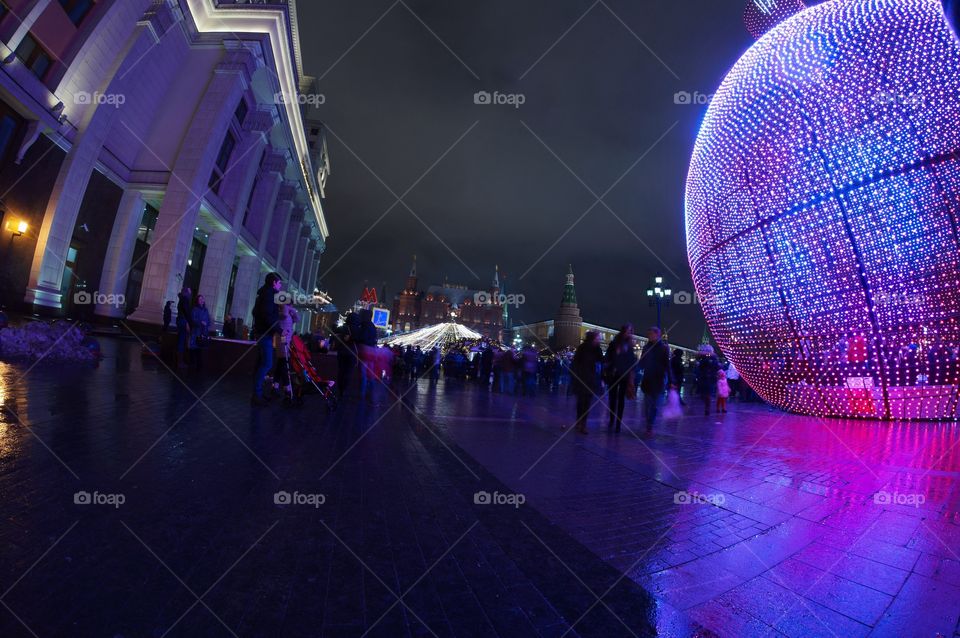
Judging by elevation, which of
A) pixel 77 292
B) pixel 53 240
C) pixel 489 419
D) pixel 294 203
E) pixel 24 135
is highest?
pixel 294 203

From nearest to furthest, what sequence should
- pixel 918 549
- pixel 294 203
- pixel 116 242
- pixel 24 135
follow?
pixel 918 549 < pixel 24 135 < pixel 116 242 < pixel 294 203

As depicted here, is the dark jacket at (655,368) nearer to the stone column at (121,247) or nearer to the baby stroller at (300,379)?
the baby stroller at (300,379)

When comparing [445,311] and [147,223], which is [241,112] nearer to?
[147,223]

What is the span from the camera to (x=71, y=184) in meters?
13.9

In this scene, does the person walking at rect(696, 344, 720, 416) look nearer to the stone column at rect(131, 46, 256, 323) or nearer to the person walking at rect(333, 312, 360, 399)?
the person walking at rect(333, 312, 360, 399)

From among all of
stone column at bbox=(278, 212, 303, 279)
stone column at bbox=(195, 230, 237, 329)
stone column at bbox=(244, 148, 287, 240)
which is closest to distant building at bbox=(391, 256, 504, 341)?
stone column at bbox=(278, 212, 303, 279)

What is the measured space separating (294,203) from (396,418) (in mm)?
39368

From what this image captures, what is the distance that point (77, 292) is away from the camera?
16.1 meters

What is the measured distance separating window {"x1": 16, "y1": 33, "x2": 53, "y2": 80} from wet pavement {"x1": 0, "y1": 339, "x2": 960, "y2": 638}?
49.6 ft

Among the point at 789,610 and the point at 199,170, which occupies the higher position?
the point at 199,170

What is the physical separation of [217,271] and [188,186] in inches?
267

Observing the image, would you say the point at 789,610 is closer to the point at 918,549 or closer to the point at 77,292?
the point at 918,549

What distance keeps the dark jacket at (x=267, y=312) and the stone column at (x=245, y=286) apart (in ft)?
86.5

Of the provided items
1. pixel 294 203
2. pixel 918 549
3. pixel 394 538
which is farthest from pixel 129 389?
pixel 294 203
